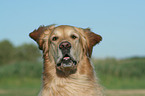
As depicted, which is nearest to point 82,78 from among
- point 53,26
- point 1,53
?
point 53,26

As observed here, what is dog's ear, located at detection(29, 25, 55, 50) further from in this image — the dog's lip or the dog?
the dog's lip

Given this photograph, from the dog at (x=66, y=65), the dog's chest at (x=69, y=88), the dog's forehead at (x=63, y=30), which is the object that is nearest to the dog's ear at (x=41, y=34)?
the dog at (x=66, y=65)

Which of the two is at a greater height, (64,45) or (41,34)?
(41,34)

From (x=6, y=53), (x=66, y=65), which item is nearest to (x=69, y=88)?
(x=66, y=65)

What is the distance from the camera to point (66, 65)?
4945mm

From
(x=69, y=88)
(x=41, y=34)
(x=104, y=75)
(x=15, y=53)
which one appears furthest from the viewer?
(x=15, y=53)

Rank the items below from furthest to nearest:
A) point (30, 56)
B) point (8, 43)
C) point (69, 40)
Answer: point (8, 43) → point (30, 56) → point (69, 40)

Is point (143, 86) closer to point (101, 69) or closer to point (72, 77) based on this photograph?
point (101, 69)

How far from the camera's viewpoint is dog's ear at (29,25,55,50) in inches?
217

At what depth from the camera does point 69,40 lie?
16.9ft

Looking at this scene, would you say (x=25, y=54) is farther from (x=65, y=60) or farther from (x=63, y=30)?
(x=65, y=60)

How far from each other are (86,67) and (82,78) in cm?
26

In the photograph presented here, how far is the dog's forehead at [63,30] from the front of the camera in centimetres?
522

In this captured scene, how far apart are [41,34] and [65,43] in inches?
35.1
